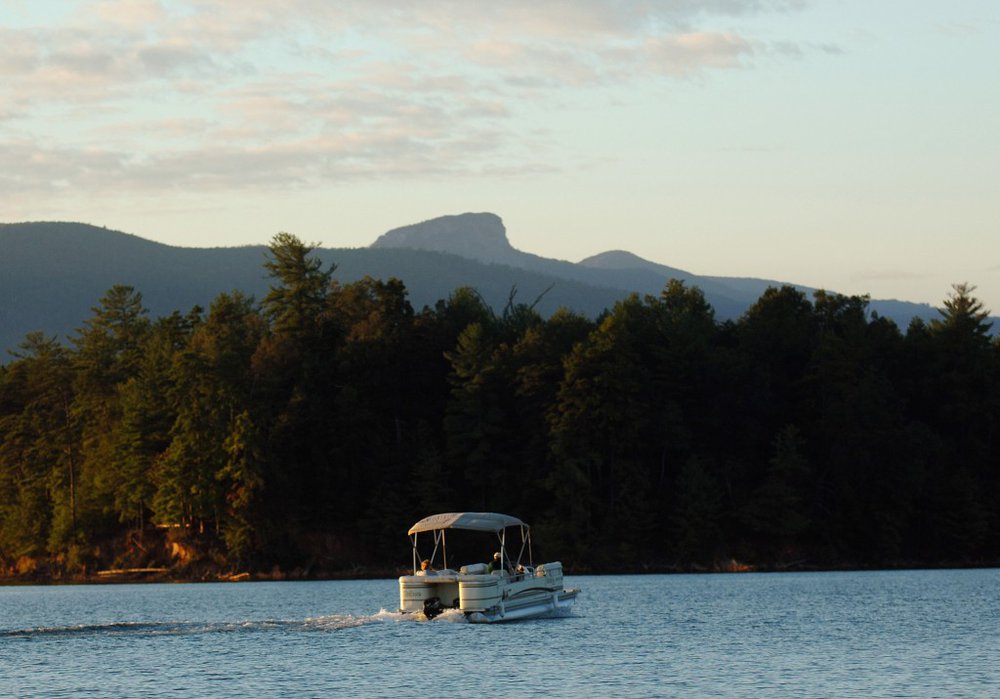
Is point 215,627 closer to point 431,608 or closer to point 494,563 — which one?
point 431,608

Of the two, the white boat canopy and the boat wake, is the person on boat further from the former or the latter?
the boat wake

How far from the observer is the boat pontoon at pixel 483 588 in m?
61.0

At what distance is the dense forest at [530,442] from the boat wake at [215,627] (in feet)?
158

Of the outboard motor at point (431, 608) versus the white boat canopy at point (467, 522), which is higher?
the white boat canopy at point (467, 522)

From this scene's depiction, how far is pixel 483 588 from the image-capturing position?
201 ft

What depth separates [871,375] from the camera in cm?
11894

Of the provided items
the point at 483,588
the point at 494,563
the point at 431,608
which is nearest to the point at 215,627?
the point at 431,608

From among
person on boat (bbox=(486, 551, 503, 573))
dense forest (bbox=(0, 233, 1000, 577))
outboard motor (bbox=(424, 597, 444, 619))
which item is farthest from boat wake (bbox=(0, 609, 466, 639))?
dense forest (bbox=(0, 233, 1000, 577))

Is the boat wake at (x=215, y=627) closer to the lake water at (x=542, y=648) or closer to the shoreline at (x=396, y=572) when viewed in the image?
the lake water at (x=542, y=648)

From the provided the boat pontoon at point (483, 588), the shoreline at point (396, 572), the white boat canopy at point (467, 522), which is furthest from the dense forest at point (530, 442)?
the white boat canopy at point (467, 522)

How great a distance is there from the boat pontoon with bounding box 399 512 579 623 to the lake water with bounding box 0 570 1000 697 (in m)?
0.93

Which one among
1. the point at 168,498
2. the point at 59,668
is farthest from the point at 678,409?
the point at 59,668

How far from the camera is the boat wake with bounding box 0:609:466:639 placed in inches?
2413

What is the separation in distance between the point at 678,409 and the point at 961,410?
24.0m
